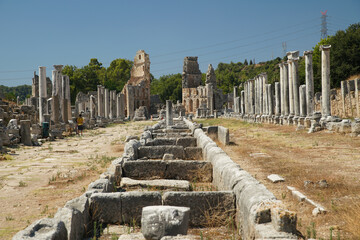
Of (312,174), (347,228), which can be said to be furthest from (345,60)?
(347,228)

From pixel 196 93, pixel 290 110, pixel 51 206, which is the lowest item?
pixel 51 206

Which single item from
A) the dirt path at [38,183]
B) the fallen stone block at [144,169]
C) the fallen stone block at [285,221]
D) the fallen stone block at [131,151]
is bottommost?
the dirt path at [38,183]

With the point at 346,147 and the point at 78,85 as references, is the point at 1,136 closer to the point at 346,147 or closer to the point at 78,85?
the point at 346,147

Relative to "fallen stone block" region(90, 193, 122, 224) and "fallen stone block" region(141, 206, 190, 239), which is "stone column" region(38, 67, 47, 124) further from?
"fallen stone block" region(141, 206, 190, 239)

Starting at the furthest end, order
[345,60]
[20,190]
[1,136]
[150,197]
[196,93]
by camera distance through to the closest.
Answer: [196,93] → [345,60] → [1,136] → [20,190] → [150,197]

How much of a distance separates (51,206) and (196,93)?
198 ft

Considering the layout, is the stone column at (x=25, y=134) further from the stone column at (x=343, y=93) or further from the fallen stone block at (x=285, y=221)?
the stone column at (x=343, y=93)

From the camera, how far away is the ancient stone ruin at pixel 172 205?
3420 millimetres

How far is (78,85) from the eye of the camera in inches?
2808

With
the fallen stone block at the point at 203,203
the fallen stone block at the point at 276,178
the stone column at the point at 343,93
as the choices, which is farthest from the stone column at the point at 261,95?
the fallen stone block at the point at 203,203

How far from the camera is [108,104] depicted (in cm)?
4369

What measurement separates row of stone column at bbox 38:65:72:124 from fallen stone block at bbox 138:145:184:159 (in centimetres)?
1276

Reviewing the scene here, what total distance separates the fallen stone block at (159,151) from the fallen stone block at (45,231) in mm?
5949

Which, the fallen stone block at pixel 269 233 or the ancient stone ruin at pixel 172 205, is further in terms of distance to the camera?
the ancient stone ruin at pixel 172 205
